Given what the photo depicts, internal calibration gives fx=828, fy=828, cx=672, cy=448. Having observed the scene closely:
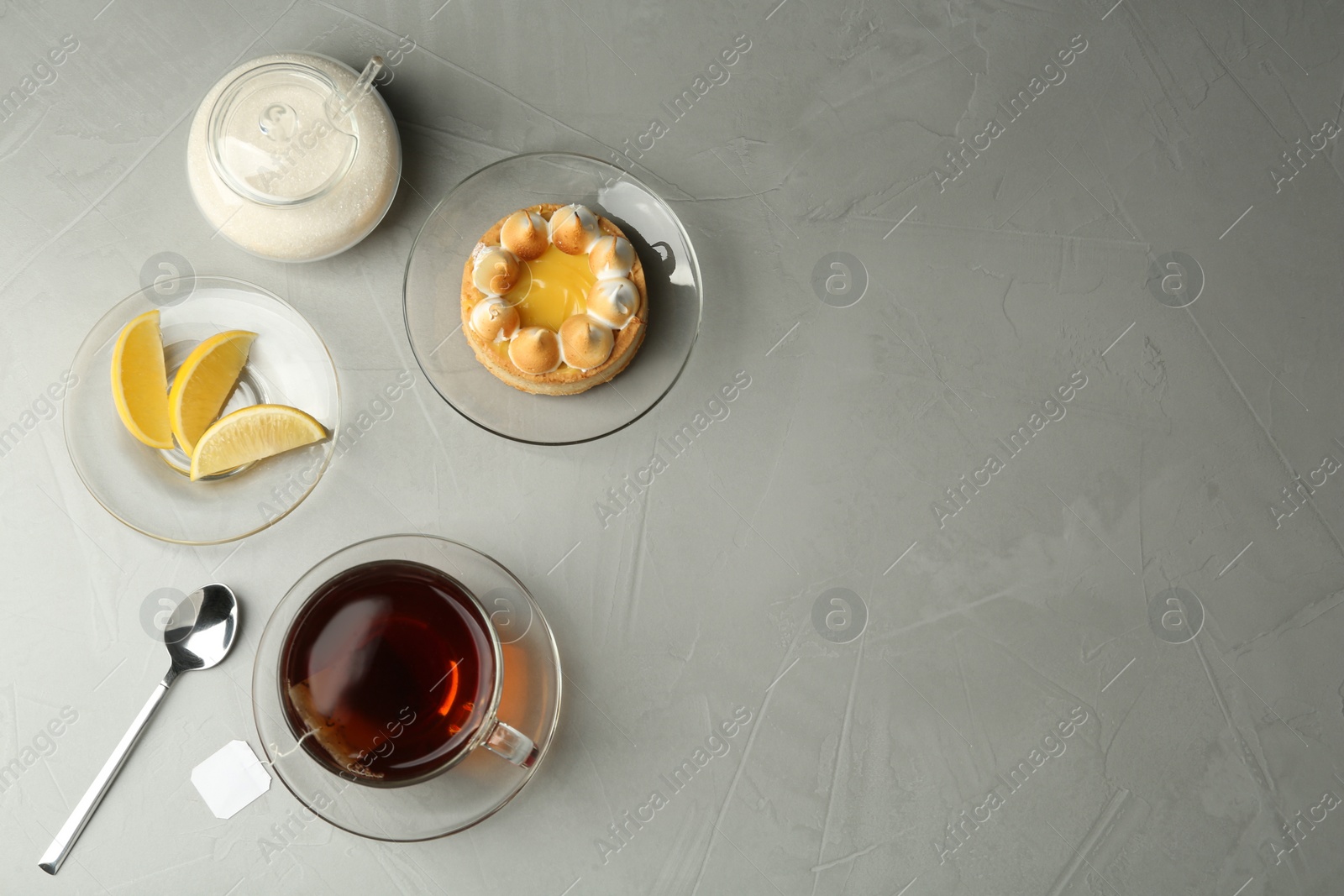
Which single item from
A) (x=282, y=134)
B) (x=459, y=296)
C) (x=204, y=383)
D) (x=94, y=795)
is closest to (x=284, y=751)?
(x=94, y=795)

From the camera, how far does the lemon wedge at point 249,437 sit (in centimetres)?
84

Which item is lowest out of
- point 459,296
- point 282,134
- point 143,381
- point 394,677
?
point 394,677

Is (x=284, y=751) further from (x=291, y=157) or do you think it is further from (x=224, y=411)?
(x=291, y=157)

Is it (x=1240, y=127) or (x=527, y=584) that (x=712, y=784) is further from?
(x=1240, y=127)

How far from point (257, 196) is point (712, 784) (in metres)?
0.79

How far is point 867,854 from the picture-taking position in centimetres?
94

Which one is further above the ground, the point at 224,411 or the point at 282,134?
the point at 282,134

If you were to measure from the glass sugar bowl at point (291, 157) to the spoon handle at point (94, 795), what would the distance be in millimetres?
499

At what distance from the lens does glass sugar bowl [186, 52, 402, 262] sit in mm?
833

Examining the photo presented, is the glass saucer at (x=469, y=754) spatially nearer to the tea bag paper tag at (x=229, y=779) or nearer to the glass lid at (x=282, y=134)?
the tea bag paper tag at (x=229, y=779)

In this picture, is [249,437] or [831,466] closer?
[249,437]

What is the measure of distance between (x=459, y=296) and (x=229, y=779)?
1.92ft

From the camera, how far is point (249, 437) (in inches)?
33.3

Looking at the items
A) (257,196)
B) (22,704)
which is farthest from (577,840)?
(257,196)
